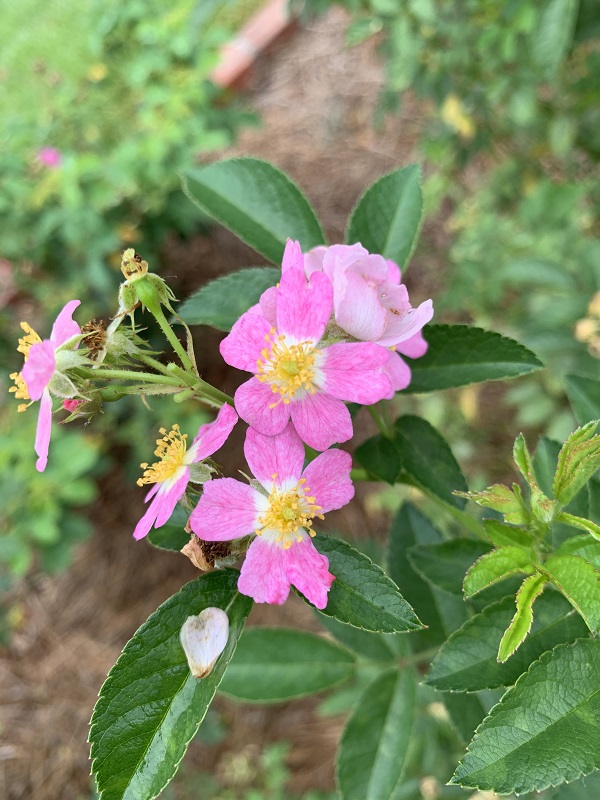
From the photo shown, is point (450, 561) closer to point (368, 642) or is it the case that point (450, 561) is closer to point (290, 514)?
point (290, 514)

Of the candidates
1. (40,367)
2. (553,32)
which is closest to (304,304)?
(40,367)

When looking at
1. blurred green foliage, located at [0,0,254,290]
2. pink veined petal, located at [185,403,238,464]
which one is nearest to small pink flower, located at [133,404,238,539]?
pink veined petal, located at [185,403,238,464]

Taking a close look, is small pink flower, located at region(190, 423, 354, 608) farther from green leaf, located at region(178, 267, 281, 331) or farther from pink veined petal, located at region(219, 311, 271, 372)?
green leaf, located at region(178, 267, 281, 331)

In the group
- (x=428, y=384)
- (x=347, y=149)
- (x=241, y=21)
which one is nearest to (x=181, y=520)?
(x=428, y=384)

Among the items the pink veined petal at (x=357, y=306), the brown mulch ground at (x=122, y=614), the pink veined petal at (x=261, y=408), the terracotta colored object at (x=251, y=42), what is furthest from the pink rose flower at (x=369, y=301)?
the terracotta colored object at (x=251, y=42)

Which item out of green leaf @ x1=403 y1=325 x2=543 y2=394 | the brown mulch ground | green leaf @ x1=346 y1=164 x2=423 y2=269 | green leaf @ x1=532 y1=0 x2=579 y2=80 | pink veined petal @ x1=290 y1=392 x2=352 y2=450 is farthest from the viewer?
the brown mulch ground

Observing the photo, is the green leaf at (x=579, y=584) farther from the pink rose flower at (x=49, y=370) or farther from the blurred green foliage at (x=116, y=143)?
the blurred green foliage at (x=116, y=143)
